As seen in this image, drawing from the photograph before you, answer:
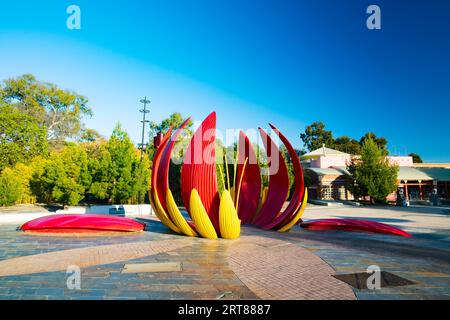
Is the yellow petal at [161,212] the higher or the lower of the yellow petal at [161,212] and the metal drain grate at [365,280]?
the higher

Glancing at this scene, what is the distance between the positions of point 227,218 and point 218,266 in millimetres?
2455

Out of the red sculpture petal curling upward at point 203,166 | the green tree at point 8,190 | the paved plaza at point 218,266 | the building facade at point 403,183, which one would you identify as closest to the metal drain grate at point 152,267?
the paved plaza at point 218,266

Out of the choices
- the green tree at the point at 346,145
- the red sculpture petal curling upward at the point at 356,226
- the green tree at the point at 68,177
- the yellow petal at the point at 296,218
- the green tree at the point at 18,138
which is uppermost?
the green tree at the point at 346,145

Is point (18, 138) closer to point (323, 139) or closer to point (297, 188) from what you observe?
point (297, 188)

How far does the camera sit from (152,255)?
616cm

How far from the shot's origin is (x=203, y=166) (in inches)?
305

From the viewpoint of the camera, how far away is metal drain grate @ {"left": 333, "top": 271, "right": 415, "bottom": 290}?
4.25m

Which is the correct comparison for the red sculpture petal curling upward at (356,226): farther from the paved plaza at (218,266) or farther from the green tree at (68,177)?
the green tree at (68,177)

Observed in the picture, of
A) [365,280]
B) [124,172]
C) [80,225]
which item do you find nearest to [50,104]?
[124,172]

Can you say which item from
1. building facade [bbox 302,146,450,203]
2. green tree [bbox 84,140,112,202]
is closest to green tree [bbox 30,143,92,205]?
green tree [bbox 84,140,112,202]

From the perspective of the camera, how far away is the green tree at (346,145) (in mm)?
54244

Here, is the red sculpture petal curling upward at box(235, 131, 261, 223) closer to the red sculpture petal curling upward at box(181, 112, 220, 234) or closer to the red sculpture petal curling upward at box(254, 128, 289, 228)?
the red sculpture petal curling upward at box(254, 128, 289, 228)
